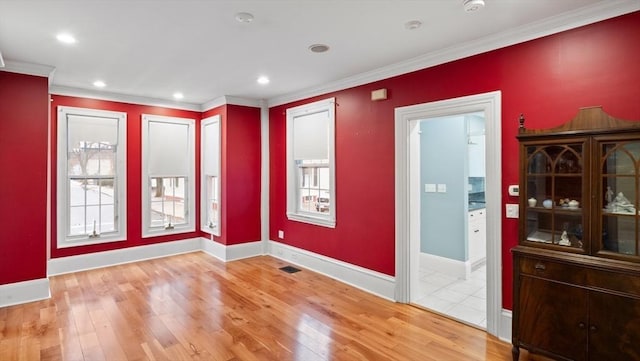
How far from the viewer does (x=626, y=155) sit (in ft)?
7.60

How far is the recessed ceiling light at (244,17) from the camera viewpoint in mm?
2655

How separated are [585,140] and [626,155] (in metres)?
0.25

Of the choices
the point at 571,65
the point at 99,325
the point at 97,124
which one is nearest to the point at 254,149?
the point at 97,124

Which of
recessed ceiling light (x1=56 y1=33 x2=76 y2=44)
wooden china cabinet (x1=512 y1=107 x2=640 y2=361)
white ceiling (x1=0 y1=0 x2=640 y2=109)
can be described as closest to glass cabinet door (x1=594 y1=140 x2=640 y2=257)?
wooden china cabinet (x1=512 y1=107 x2=640 y2=361)

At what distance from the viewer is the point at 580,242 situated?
248cm

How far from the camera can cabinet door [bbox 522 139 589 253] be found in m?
2.48

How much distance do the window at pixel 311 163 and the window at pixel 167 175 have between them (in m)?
2.00

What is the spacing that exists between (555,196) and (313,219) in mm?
3213

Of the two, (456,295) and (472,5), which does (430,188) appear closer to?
(456,295)

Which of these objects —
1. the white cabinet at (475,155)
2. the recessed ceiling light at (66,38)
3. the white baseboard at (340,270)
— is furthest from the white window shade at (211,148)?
the white cabinet at (475,155)

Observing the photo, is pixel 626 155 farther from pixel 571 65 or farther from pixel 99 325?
pixel 99 325

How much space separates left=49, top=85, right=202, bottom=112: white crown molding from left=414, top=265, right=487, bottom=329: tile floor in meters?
4.94

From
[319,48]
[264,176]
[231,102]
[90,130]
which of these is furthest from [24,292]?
[319,48]

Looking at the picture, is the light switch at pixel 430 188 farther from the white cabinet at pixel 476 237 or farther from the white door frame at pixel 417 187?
the white door frame at pixel 417 187
